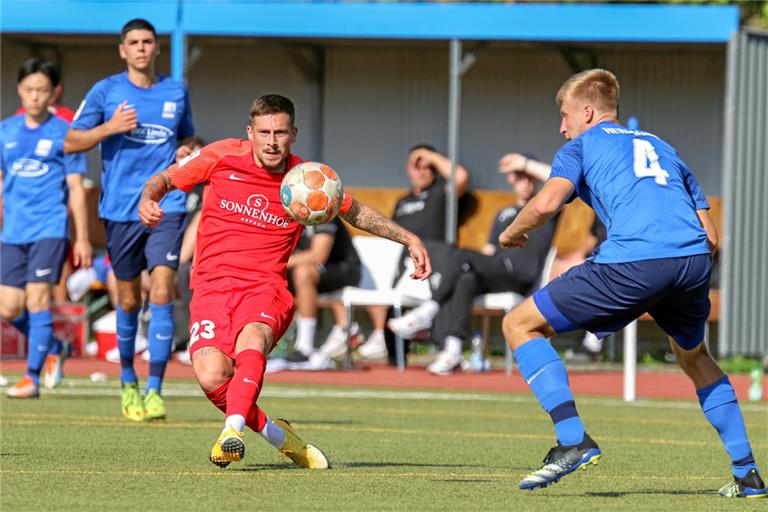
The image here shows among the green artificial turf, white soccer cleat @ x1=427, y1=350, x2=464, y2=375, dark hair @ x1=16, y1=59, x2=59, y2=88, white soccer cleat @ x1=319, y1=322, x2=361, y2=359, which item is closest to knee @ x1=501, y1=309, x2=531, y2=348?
the green artificial turf

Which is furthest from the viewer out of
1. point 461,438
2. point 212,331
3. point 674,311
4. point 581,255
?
point 581,255

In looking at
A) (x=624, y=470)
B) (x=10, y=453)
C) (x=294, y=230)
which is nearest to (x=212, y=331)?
(x=294, y=230)

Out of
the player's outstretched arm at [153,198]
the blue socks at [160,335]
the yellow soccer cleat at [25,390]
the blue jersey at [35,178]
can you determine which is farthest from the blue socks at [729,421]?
the blue jersey at [35,178]

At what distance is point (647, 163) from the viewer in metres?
6.52

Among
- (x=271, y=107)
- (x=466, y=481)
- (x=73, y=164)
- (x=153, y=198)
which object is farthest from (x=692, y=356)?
(x=73, y=164)

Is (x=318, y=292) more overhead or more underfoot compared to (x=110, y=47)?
more underfoot

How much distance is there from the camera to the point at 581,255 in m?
17.2

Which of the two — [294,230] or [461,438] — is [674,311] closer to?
[294,230]

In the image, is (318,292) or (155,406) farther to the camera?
(318,292)

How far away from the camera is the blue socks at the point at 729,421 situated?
660 cm

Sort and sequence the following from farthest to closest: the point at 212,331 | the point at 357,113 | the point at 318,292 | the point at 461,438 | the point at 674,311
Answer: the point at 357,113 → the point at 318,292 → the point at 461,438 → the point at 212,331 → the point at 674,311

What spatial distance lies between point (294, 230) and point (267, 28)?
1050cm

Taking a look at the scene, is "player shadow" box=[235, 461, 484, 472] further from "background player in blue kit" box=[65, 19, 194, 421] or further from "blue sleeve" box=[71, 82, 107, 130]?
"blue sleeve" box=[71, 82, 107, 130]

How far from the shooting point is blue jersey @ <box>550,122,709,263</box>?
6406 mm
